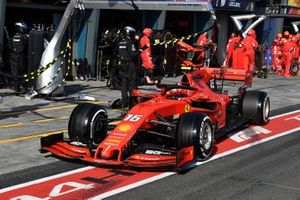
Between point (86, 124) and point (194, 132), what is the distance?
1657 millimetres

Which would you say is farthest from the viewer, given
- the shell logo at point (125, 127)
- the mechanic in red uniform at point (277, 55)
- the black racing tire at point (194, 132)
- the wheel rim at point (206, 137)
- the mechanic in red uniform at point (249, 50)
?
the mechanic in red uniform at point (277, 55)

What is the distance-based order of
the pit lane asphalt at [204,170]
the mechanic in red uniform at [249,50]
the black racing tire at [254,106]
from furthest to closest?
the mechanic in red uniform at [249,50], the black racing tire at [254,106], the pit lane asphalt at [204,170]

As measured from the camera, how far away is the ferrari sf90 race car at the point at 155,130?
271 inches

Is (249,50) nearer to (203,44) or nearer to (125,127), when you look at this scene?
(203,44)

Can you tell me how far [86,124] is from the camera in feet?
25.3

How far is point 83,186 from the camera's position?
6.38 meters

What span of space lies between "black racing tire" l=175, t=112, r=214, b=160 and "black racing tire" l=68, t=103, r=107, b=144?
1.35 m

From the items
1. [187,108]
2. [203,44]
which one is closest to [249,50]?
[203,44]

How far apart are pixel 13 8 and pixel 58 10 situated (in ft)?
5.71

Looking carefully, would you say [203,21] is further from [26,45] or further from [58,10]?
[26,45]

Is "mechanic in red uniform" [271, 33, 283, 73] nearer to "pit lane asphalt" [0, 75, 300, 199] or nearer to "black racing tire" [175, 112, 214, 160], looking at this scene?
"pit lane asphalt" [0, 75, 300, 199]

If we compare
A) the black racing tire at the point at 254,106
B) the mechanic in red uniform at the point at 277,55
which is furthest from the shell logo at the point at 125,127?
the mechanic in red uniform at the point at 277,55

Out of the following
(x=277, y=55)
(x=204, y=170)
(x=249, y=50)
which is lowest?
(x=204, y=170)

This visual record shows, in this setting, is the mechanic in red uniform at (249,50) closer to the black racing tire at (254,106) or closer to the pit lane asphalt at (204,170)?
the black racing tire at (254,106)
